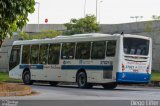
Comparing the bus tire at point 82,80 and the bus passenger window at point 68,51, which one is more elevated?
the bus passenger window at point 68,51

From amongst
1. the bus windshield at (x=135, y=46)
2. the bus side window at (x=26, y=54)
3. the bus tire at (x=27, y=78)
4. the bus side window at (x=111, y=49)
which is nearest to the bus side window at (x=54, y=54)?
the bus side window at (x=26, y=54)

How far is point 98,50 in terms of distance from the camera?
93.3 feet

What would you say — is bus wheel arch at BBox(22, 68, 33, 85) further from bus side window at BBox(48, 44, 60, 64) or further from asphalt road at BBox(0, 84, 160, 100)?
asphalt road at BBox(0, 84, 160, 100)

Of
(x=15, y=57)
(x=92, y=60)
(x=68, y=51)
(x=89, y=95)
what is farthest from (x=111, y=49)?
(x=15, y=57)

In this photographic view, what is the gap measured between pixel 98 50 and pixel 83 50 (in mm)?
1355

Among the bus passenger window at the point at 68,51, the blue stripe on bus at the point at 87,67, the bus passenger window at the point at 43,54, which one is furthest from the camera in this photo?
the bus passenger window at the point at 43,54

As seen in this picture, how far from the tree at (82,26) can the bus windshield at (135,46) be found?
3121 centimetres

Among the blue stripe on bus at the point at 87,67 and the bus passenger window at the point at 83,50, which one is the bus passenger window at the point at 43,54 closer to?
the blue stripe on bus at the point at 87,67

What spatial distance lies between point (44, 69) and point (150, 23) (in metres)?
17.9

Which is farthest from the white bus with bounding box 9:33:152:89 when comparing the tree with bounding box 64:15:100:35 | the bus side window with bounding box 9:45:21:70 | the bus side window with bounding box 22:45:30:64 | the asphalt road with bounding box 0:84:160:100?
the tree with bounding box 64:15:100:35

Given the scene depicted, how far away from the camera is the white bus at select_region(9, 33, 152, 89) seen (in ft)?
90.3

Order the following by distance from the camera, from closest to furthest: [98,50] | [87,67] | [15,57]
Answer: [98,50]
[87,67]
[15,57]

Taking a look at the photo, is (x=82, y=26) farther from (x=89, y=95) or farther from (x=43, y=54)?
(x=89, y=95)

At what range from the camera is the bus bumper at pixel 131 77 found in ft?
89.6
